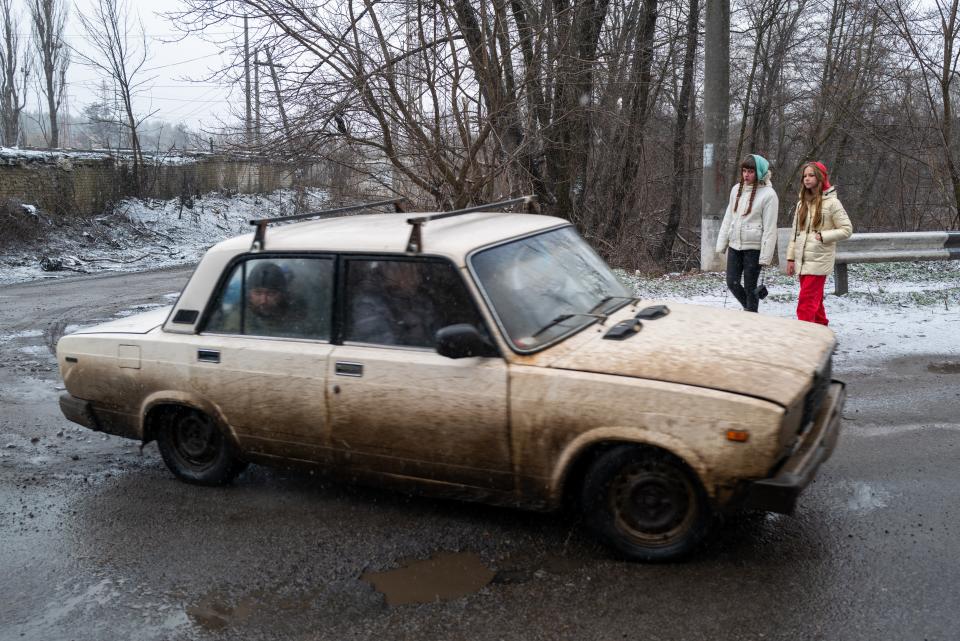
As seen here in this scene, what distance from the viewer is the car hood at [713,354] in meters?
3.63

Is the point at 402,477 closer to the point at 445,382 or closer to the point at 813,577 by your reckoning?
the point at 445,382

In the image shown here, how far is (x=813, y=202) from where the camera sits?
747 cm

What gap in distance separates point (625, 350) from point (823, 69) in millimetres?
21601

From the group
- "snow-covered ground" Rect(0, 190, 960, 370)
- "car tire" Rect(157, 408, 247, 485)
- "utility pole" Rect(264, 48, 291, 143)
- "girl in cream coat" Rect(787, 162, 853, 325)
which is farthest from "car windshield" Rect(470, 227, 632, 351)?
"utility pole" Rect(264, 48, 291, 143)

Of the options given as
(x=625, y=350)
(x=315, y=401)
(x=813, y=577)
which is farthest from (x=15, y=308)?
(x=813, y=577)

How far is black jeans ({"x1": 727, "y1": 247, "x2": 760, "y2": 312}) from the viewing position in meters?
7.85

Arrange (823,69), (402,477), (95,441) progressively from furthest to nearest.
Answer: (823,69) < (95,441) < (402,477)

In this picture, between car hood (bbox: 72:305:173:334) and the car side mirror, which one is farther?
car hood (bbox: 72:305:173:334)

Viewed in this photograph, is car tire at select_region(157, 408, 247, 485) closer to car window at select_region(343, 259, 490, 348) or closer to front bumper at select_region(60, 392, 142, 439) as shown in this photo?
front bumper at select_region(60, 392, 142, 439)

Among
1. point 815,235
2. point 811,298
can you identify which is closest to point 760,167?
point 815,235

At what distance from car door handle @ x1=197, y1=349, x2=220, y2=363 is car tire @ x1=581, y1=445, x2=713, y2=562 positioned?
2.22 m

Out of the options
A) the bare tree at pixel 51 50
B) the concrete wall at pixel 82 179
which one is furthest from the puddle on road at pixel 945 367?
the bare tree at pixel 51 50

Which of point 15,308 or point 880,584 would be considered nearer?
point 880,584

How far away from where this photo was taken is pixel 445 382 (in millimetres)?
4047
